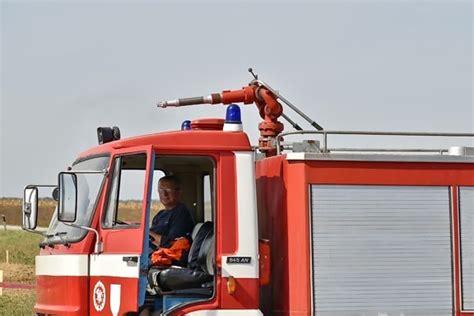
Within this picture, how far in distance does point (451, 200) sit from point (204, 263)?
2.08m

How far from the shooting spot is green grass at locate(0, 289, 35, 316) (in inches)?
694

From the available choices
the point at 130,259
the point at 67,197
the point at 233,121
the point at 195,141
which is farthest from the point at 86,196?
the point at 233,121

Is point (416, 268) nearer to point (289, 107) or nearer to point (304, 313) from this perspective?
point (304, 313)

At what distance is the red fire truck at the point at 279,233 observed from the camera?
756 centimetres

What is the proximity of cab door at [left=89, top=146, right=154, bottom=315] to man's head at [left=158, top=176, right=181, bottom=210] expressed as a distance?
434 mm

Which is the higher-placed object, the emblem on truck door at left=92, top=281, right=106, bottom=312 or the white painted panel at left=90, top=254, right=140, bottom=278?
the white painted panel at left=90, top=254, right=140, bottom=278

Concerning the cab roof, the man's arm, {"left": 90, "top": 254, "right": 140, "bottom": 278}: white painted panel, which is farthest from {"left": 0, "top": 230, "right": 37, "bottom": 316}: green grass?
the cab roof

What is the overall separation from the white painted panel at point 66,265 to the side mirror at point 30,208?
0.33m

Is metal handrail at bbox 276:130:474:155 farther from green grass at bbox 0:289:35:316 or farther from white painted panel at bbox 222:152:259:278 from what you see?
green grass at bbox 0:289:35:316

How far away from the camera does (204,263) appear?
7766 millimetres

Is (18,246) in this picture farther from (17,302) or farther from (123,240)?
(123,240)

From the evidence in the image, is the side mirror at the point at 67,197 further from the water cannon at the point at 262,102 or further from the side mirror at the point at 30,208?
the water cannon at the point at 262,102

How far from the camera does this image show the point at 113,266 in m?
7.64

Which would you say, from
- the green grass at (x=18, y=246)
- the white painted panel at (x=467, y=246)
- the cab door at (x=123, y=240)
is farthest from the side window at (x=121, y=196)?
the green grass at (x=18, y=246)
